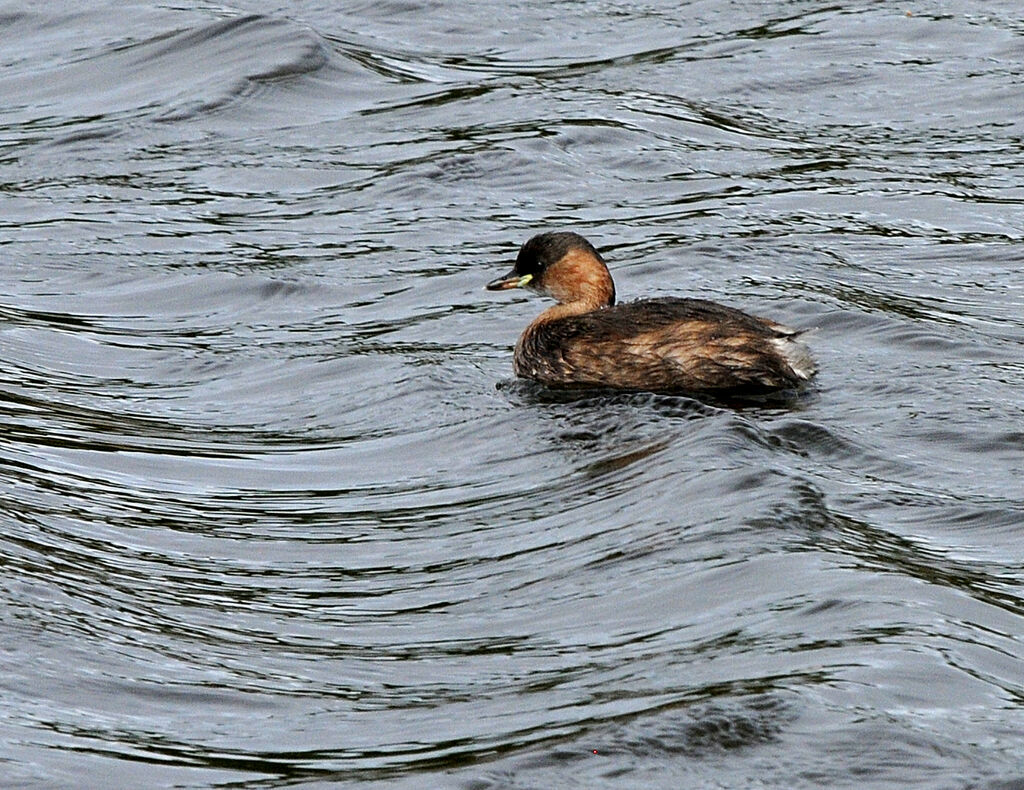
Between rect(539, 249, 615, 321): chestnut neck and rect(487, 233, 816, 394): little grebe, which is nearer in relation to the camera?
rect(487, 233, 816, 394): little grebe

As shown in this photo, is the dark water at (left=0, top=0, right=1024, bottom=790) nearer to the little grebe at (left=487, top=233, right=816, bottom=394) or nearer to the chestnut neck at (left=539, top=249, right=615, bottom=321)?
the little grebe at (left=487, top=233, right=816, bottom=394)

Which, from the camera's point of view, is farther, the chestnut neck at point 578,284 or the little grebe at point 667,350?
the chestnut neck at point 578,284

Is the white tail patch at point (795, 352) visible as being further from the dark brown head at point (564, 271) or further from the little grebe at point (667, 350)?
the dark brown head at point (564, 271)

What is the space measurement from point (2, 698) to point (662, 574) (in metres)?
2.01

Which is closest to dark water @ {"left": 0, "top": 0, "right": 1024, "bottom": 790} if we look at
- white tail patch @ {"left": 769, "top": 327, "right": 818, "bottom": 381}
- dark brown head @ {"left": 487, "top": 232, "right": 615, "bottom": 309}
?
white tail patch @ {"left": 769, "top": 327, "right": 818, "bottom": 381}

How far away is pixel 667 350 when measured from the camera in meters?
8.36

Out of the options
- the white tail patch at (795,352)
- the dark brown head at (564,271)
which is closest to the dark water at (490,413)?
the white tail patch at (795,352)

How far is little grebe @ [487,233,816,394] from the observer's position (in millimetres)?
8328

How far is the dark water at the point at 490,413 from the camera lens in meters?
5.30

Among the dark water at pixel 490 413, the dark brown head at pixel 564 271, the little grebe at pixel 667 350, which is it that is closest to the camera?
the dark water at pixel 490 413

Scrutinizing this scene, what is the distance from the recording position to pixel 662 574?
247 inches

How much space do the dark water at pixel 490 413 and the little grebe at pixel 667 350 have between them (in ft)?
0.45

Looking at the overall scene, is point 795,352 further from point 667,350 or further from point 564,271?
point 564,271

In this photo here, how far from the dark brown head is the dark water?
414mm
